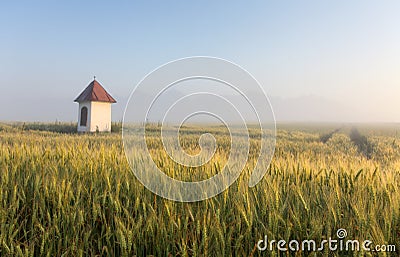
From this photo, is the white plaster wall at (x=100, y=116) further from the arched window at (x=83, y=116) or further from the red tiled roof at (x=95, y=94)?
the arched window at (x=83, y=116)

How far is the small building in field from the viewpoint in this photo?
18703 millimetres

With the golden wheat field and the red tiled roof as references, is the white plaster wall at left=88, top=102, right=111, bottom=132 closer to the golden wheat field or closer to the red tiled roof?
the red tiled roof

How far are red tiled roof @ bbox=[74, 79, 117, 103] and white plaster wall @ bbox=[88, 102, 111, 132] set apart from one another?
305mm

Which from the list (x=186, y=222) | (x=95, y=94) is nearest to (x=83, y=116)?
(x=95, y=94)

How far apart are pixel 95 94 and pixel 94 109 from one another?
101 cm

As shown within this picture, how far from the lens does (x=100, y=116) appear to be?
19281 mm

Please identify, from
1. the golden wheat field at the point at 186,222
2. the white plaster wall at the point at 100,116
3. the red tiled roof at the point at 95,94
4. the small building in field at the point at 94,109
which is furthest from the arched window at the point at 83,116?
the golden wheat field at the point at 186,222

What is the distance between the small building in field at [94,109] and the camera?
61.4 feet

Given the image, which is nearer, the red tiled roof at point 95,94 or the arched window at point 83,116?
the red tiled roof at point 95,94

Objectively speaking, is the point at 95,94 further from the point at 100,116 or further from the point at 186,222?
the point at 186,222

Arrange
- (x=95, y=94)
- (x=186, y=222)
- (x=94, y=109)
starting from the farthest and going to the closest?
(x=95, y=94)
(x=94, y=109)
(x=186, y=222)

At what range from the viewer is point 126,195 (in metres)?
2.66

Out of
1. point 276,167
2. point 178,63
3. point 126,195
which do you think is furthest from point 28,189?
point 276,167

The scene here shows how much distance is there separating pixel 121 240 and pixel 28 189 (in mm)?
1593
